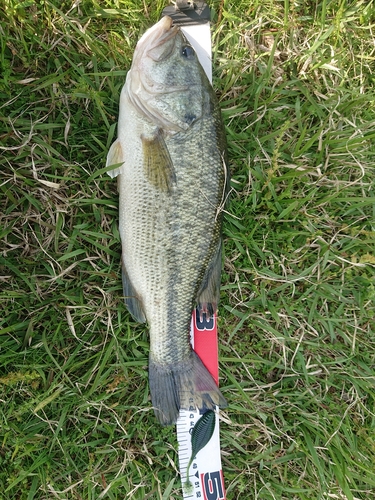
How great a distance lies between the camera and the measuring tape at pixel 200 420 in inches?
96.3

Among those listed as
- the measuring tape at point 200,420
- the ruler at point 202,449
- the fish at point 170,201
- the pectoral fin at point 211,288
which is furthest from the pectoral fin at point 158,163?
the ruler at point 202,449

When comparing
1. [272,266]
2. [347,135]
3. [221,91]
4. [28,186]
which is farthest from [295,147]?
[28,186]

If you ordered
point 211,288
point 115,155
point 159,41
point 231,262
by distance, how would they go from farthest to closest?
point 231,262 < point 211,288 < point 115,155 < point 159,41

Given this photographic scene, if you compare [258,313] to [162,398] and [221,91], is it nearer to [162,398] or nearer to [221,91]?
[162,398]

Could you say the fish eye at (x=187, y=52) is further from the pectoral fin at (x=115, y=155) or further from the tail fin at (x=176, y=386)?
the tail fin at (x=176, y=386)

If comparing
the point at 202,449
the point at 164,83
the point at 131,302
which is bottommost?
the point at 202,449

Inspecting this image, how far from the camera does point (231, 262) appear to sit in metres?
2.61

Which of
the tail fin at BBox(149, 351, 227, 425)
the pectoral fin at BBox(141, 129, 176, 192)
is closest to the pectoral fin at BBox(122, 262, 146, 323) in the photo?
the tail fin at BBox(149, 351, 227, 425)

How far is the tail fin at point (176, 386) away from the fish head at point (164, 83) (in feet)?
4.67

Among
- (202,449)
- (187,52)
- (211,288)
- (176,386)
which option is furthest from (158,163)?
(202,449)

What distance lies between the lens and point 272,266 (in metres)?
2.60

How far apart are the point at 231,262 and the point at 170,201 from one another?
69cm

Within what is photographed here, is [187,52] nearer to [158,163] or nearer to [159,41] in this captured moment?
[159,41]

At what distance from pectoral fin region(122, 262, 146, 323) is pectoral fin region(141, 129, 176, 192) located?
58cm
